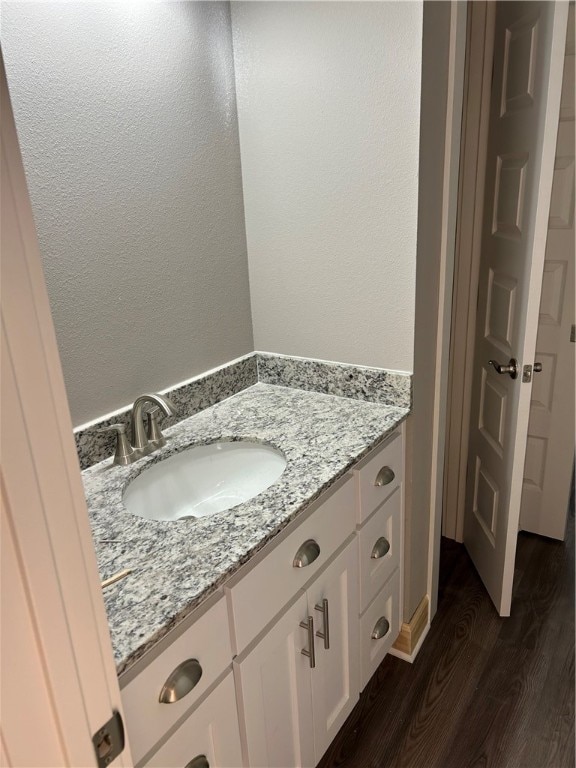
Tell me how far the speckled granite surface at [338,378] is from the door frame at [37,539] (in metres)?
1.11

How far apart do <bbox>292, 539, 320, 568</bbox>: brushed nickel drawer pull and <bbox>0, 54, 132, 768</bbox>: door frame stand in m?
0.65

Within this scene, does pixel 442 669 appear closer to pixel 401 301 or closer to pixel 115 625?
pixel 401 301

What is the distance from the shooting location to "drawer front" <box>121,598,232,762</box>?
816mm

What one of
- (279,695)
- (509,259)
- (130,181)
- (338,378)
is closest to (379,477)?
(338,378)

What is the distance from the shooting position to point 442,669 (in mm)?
1771

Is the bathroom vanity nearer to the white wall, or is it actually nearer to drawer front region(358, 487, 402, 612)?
drawer front region(358, 487, 402, 612)

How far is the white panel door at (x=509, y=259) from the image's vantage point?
148 cm

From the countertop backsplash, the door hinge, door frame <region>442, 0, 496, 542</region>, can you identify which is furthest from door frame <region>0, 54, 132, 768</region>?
door frame <region>442, 0, 496, 542</region>

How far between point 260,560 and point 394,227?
34.1 inches

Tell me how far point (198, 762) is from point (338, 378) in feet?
3.24

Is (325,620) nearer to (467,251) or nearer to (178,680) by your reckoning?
(178,680)

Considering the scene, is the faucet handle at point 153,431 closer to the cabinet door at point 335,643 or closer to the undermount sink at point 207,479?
the undermount sink at point 207,479

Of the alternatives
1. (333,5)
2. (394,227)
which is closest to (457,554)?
(394,227)

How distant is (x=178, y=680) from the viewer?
88cm
